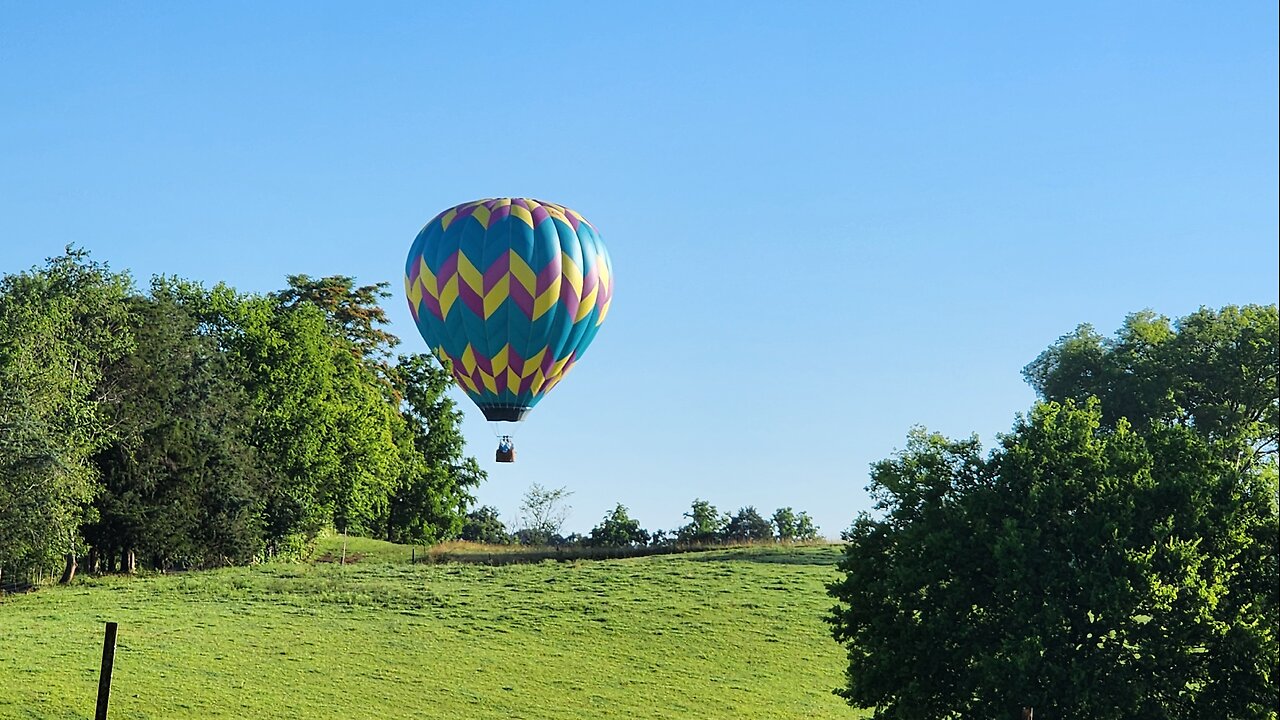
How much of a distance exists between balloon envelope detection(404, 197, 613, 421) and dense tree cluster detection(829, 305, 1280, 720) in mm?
19655

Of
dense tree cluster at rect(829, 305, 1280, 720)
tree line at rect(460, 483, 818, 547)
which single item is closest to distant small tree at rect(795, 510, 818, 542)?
tree line at rect(460, 483, 818, 547)

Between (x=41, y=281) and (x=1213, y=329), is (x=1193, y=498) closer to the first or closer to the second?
(x=41, y=281)

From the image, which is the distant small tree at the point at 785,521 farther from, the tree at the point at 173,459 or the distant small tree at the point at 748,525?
the tree at the point at 173,459

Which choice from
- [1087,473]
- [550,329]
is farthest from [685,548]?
[1087,473]

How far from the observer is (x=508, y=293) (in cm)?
5012

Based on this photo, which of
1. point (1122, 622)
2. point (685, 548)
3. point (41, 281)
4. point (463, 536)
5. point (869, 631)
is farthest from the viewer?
point (463, 536)

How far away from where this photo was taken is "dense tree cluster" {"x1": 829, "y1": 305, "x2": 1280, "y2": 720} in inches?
1158

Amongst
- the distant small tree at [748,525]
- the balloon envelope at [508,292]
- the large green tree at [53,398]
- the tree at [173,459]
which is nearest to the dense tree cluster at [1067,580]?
the balloon envelope at [508,292]

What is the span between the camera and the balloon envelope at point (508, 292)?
1976 inches

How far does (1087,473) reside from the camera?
31.6 metres

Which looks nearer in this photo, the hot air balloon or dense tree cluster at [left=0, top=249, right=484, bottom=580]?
the hot air balloon

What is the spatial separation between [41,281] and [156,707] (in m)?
26.9

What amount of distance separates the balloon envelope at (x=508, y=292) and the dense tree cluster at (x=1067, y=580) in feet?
64.5

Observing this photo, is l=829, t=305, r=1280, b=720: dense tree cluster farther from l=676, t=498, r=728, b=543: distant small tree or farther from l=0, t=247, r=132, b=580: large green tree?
l=676, t=498, r=728, b=543: distant small tree
